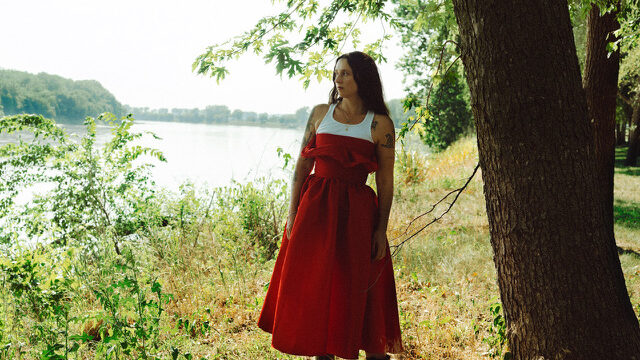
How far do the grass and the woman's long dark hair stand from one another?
2.68ft

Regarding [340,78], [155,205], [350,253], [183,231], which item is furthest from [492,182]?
[155,205]

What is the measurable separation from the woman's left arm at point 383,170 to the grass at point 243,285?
175mm

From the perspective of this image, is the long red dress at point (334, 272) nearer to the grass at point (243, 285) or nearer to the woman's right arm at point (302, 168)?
the woman's right arm at point (302, 168)

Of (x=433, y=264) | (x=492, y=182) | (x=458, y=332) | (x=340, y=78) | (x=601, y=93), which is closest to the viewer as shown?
(x=492, y=182)

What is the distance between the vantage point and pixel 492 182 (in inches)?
71.8

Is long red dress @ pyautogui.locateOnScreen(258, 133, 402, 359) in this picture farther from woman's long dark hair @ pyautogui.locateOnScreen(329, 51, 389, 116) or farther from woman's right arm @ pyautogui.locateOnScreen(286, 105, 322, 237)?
woman's long dark hair @ pyautogui.locateOnScreen(329, 51, 389, 116)

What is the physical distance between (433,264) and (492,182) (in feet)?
9.45

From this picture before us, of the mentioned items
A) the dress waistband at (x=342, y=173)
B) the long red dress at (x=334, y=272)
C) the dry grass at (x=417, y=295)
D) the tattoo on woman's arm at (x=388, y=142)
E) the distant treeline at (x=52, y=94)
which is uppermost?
the distant treeline at (x=52, y=94)

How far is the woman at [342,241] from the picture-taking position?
7.45 feet

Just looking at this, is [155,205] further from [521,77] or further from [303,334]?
[521,77]

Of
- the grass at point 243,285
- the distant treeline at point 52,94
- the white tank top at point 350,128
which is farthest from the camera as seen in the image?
the distant treeline at point 52,94

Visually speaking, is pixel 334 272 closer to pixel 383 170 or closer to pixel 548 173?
pixel 383 170

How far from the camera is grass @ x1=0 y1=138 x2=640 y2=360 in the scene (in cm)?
291

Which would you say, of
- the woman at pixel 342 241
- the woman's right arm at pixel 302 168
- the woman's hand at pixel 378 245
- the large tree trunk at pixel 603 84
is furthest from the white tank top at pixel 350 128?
the large tree trunk at pixel 603 84
